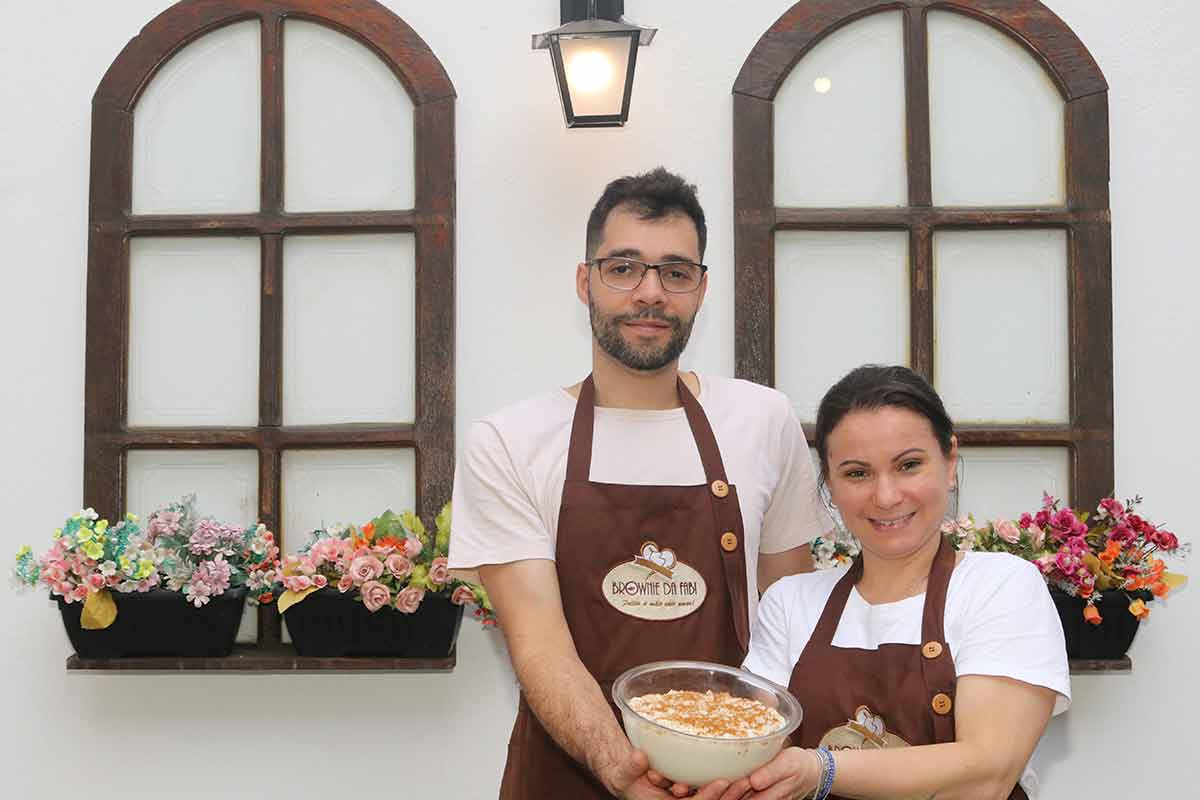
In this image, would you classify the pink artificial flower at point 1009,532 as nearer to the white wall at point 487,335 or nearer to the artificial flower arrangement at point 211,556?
the white wall at point 487,335

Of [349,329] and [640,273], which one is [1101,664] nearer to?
[640,273]

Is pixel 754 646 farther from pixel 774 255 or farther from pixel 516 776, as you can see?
pixel 774 255

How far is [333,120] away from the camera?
262 centimetres

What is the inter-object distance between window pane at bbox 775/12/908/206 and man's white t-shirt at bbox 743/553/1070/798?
3.93 ft

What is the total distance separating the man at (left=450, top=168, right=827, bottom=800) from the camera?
5.83ft

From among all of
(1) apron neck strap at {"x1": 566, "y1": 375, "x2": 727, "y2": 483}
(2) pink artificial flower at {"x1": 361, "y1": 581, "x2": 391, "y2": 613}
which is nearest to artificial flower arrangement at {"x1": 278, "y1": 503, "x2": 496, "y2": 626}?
(2) pink artificial flower at {"x1": 361, "y1": 581, "x2": 391, "y2": 613}

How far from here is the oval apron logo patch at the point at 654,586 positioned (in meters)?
1.78

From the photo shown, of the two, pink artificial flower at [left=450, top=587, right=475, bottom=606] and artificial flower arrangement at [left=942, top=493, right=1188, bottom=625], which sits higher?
artificial flower arrangement at [left=942, top=493, right=1188, bottom=625]

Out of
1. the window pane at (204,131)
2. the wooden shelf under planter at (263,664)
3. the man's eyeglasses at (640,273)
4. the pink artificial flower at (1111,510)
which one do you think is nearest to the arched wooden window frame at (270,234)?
the window pane at (204,131)

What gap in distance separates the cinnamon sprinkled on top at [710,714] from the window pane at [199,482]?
4.82ft

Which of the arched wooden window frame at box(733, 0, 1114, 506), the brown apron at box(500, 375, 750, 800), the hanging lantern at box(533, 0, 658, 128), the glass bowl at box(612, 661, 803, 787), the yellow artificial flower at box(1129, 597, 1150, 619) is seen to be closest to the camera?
the glass bowl at box(612, 661, 803, 787)

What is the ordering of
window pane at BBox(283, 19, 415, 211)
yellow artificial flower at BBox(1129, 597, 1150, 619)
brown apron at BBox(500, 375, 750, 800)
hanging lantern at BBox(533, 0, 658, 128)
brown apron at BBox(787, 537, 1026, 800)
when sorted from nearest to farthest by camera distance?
brown apron at BBox(787, 537, 1026, 800), brown apron at BBox(500, 375, 750, 800), yellow artificial flower at BBox(1129, 597, 1150, 619), hanging lantern at BBox(533, 0, 658, 128), window pane at BBox(283, 19, 415, 211)

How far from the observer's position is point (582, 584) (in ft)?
5.90

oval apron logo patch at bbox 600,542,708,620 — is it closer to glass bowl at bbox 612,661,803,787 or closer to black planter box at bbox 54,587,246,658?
glass bowl at bbox 612,661,803,787
